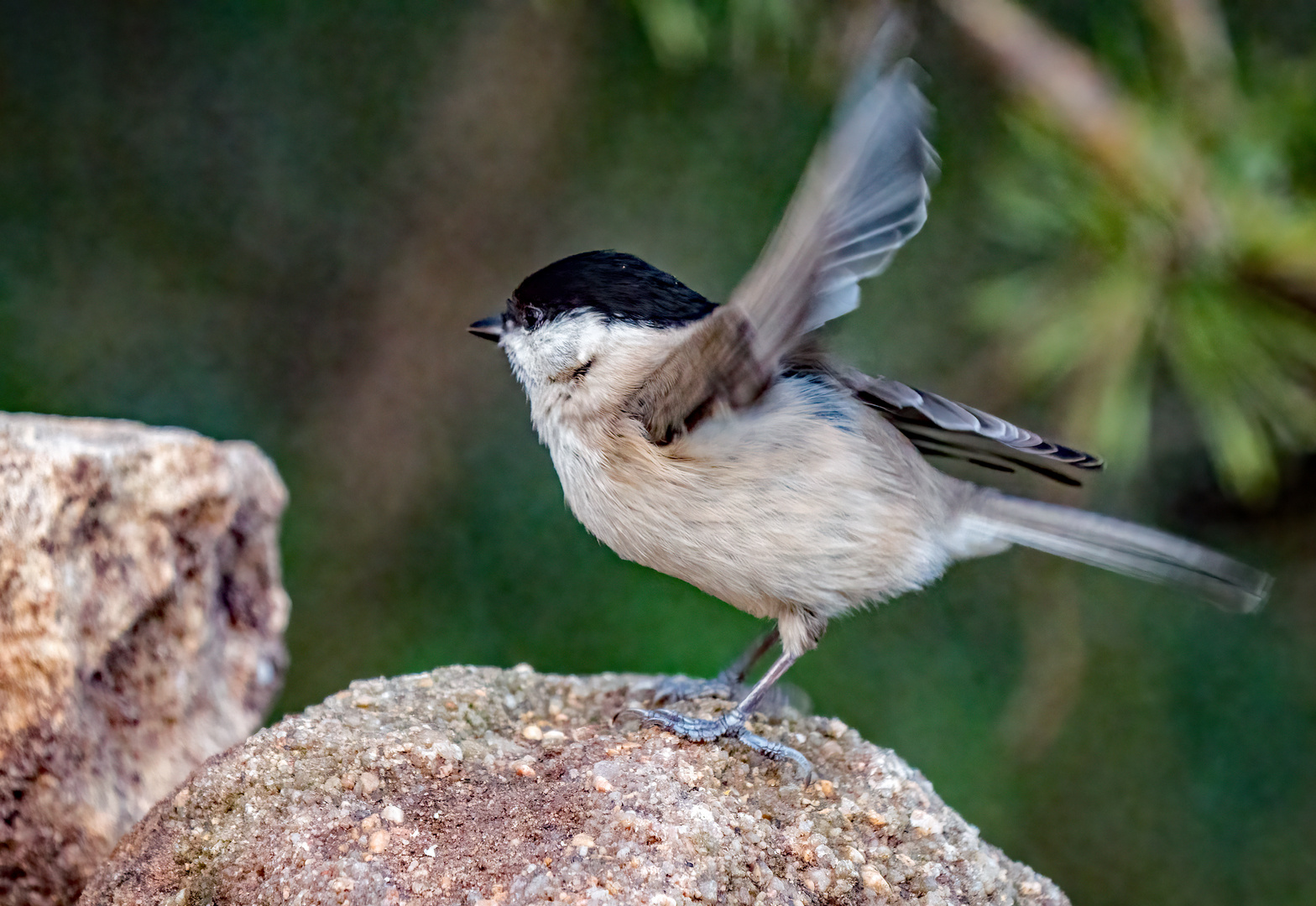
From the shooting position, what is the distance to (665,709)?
150cm

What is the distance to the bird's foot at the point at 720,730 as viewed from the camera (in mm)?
1388

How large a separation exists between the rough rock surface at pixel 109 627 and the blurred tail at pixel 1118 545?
3.37 ft

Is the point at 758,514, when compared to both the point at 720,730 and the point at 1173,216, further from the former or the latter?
the point at 1173,216

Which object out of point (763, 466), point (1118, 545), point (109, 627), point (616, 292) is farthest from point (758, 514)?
→ point (109, 627)

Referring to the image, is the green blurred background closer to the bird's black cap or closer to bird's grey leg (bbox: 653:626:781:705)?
bird's grey leg (bbox: 653:626:781:705)

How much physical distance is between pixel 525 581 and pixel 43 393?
1.20 m

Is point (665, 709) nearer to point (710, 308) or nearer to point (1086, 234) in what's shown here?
point (710, 308)

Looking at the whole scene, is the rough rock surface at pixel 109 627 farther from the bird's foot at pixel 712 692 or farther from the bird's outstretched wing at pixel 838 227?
the bird's outstretched wing at pixel 838 227

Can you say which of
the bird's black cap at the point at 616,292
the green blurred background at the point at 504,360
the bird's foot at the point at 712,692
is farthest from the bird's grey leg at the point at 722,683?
the green blurred background at the point at 504,360

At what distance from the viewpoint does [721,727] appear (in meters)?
1.44

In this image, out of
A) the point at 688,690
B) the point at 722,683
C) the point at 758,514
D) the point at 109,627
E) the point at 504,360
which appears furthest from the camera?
the point at 504,360

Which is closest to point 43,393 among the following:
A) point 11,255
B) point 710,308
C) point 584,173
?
point 11,255

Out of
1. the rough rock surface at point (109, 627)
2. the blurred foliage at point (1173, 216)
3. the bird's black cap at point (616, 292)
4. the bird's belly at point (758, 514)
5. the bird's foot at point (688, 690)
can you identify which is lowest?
the rough rock surface at point (109, 627)

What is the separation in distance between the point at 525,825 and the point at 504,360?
1.85 metres
